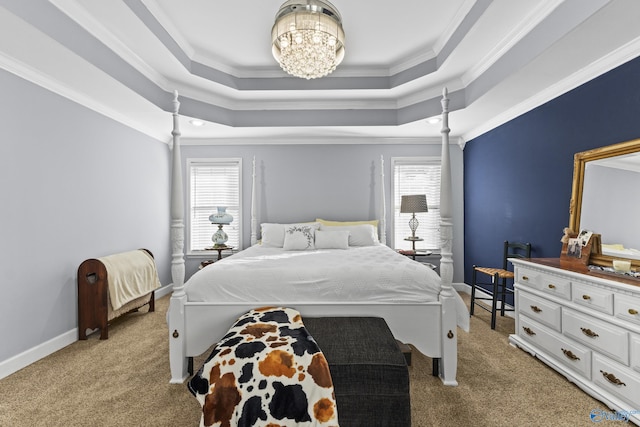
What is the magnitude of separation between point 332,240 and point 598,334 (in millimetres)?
2408

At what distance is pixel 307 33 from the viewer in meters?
2.05

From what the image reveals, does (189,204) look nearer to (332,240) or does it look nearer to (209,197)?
(209,197)

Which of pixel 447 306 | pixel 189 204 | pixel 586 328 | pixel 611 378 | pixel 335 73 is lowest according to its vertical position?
pixel 611 378

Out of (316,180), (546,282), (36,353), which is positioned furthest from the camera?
(316,180)

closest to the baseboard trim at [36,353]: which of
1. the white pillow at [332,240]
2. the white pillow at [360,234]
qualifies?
the white pillow at [332,240]

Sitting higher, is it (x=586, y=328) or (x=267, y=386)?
(x=586, y=328)

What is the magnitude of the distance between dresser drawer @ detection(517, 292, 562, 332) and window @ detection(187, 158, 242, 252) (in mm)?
3698

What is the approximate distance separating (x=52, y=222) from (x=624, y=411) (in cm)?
434

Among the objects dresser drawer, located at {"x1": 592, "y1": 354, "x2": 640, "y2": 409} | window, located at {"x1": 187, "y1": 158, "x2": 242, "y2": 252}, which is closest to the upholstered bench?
dresser drawer, located at {"x1": 592, "y1": 354, "x2": 640, "y2": 409}

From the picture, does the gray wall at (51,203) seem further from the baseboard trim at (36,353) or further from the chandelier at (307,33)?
the chandelier at (307,33)

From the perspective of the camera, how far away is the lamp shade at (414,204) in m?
4.12

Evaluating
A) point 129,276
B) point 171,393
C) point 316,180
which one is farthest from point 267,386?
point 316,180

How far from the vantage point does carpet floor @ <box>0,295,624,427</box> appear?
175cm

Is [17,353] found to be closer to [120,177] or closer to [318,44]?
[120,177]
